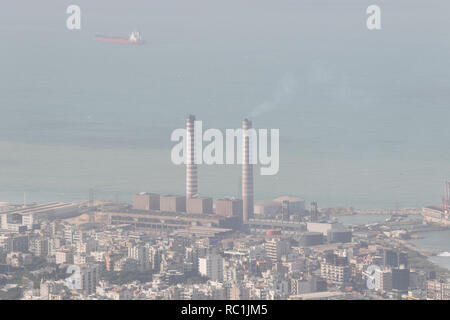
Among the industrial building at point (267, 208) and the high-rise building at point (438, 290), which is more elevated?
the industrial building at point (267, 208)

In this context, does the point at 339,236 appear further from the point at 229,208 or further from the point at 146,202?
the point at 146,202

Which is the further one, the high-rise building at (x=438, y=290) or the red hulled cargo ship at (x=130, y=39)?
the red hulled cargo ship at (x=130, y=39)

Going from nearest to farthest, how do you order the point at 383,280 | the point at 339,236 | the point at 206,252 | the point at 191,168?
1. the point at 383,280
2. the point at 206,252
3. the point at 339,236
4. the point at 191,168

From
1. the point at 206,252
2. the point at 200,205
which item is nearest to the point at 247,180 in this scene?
the point at 200,205

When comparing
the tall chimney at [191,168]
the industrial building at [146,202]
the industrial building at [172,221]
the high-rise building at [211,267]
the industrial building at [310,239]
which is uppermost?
the tall chimney at [191,168]

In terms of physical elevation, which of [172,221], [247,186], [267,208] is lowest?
[172,221]

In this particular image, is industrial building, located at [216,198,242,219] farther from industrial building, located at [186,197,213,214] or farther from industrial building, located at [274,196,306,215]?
industrial building, located at [274,196,306,215]

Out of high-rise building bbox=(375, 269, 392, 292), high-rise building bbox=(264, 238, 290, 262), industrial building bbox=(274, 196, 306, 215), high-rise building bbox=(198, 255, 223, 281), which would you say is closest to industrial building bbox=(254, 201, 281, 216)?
industrial building bbox=(274, 196, 306, 215)

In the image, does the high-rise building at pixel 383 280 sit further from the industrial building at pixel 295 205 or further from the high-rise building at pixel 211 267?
the industrial building at pixel 295 205

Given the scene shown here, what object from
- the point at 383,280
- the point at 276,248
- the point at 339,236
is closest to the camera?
the point at 383,280

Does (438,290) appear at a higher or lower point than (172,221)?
lower

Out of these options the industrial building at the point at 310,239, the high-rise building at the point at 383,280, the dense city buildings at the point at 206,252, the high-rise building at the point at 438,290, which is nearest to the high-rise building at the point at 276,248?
the dense city buildings at the point at 206,252
